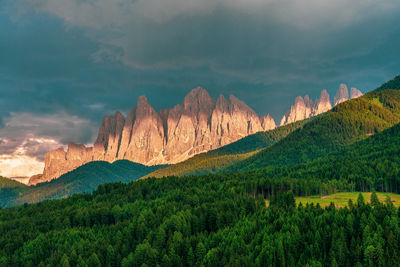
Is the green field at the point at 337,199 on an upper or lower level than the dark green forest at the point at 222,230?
Answer: upper

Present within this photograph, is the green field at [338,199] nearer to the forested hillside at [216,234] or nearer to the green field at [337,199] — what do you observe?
the green field at [337,199]

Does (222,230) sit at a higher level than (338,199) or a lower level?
lower

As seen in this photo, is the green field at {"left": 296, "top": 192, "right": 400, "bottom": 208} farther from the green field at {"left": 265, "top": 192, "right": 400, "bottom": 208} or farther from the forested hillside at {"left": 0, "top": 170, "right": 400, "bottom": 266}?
the forested hillside at {"left": 0, "top": 170, "right": 400, "bottom": 266}

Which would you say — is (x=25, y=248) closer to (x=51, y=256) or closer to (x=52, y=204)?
(x=51, y=256)

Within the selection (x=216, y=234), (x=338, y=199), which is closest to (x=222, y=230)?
(x=216, y=234)

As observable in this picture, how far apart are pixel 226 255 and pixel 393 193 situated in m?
118

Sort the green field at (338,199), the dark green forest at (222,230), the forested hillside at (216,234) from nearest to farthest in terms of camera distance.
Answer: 1. the forested hillside at (216,234)
2. the dark green forest at (222,230)
3. the green field at (338,199)

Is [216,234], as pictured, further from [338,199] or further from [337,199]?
[337,199]

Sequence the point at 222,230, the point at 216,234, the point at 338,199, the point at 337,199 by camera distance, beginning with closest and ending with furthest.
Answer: the point at 216,234 < the point at 222,230 < the point at 338,199 < the point at 337,199

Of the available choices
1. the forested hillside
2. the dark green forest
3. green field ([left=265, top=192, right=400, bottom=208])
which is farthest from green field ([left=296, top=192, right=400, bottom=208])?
the forested hillside

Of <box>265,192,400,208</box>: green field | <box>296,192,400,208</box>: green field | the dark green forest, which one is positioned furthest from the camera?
<box>296,192,400,208</box>: green field

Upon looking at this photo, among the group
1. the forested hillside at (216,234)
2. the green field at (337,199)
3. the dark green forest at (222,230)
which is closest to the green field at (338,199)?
the green field at (337,199)

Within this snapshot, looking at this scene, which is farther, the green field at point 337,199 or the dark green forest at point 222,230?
the green field at point 337,199

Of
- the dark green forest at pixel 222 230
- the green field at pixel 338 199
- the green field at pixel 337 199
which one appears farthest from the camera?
the green field at pixel 338 199
